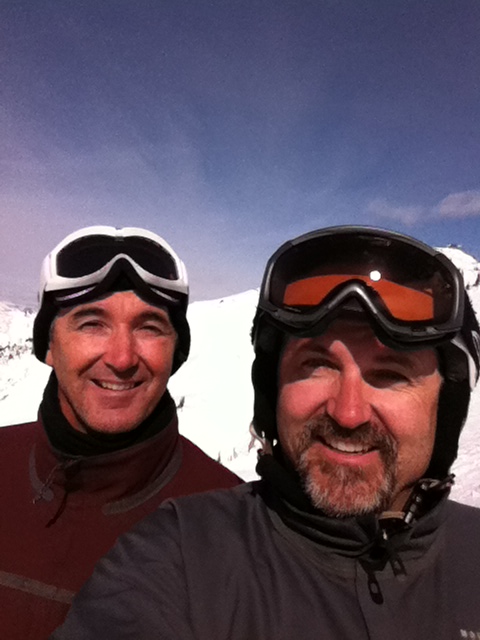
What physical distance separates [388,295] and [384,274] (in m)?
0.13

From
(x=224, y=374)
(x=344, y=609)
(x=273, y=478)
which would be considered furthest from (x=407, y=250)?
(x=224, y=374)

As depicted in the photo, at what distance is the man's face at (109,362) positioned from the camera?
2820 millimetres

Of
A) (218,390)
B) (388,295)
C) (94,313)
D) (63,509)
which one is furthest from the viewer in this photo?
(218,390)

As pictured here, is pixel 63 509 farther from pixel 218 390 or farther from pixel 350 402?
pixel 218 390

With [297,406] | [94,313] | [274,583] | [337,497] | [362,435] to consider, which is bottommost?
[274,583]

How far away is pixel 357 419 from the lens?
1.75 meters

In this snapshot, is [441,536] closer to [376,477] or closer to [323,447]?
[376,477]

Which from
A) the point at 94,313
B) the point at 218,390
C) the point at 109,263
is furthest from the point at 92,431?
the point at 218,390

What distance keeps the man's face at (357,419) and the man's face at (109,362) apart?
1.29m

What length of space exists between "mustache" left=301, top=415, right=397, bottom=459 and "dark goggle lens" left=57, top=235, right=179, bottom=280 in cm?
182

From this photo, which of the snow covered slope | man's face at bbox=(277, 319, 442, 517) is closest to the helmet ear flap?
man's face at bbox=(277, 319, 442, 517)

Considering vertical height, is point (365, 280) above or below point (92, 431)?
above

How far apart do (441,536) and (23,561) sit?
2283 mm

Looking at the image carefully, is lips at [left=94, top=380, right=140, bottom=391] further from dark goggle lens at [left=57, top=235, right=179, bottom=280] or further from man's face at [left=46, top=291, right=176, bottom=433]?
dark goggle lens at [left=57, top=235, right=179, bottom=280]
